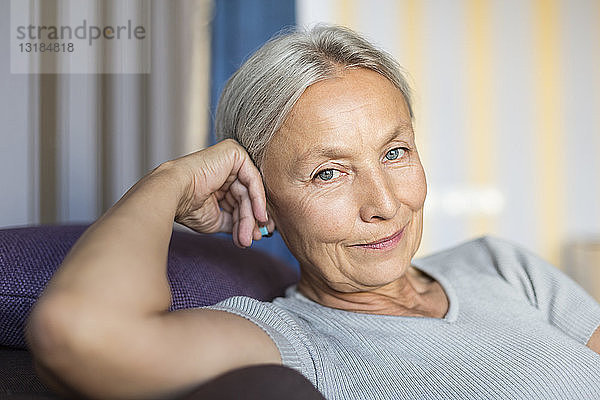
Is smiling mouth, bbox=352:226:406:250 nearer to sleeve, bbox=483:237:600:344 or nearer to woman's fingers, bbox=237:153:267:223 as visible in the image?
woman's fingers, bbox=237:153:267:223

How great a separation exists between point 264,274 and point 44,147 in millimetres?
1078

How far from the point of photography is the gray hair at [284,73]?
1229 mm

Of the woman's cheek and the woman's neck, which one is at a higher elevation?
the woman's cheek

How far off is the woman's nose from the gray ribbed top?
8.3 inches

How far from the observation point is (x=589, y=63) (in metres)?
4.02

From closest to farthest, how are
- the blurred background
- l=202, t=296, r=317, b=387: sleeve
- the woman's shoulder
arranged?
l=202, t=296, r=317, b=387: sleeve < the woman's shoulder < the blurred background

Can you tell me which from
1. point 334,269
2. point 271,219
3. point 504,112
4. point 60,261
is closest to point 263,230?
point 271,219

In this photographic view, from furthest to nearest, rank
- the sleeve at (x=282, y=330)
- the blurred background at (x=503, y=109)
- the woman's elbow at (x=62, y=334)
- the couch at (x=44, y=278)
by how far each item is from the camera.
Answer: the blurred background at (x=503, y=109) < the couch at (x=44, y=278) < the sleeve at (x=282, y=330) < the woman's elbow at (x=62, y=334)

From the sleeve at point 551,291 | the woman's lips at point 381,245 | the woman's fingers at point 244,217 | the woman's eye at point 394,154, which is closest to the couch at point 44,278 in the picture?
the woman's fingers at point 244,217

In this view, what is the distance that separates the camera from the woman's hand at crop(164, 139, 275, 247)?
46.9 inches

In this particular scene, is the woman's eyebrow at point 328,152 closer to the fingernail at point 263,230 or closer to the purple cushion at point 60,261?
the fingernail at point 263,230

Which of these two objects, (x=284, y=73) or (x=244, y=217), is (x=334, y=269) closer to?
(x=244, y=217)

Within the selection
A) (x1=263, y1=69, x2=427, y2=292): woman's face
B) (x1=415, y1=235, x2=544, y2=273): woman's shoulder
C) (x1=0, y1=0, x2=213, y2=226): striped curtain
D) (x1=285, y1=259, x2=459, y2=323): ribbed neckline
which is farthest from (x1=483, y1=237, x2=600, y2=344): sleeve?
(x1=0, y1=0, x2=213, y2=226): striped curtain

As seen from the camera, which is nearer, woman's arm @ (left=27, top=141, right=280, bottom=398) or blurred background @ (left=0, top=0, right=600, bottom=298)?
woman's arm @ (left=27, top=141, right=280, bottom=398)
